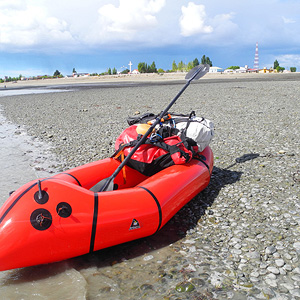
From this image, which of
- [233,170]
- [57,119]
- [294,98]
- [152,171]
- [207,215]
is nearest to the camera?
[207,215]

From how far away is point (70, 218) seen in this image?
10.3ft

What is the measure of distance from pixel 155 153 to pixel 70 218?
175 cm

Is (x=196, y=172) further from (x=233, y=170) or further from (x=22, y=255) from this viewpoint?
(x=22, y=255)

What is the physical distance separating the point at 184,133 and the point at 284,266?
2255 mm

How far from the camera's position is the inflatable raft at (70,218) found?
2.98 metres

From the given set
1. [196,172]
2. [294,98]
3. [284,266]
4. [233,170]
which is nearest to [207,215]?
[196,172]

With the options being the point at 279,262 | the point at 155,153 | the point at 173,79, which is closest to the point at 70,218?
the point at 155,153

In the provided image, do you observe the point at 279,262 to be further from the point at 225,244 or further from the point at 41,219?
the point at 41,219

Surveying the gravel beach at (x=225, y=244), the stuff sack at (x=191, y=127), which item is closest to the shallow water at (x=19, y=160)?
the gravel beach at (x=225, y=244)

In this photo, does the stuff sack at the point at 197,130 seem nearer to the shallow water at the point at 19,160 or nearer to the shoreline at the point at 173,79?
the shallow water at the point at 19,160

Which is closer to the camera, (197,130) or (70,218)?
(70,218)

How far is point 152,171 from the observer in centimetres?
457

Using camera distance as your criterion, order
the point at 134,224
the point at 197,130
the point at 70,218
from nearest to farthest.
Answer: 1. the point at 70,218
2. the point at 134,224
3. the point at 197,130

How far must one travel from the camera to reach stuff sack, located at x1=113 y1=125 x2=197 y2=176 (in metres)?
4.43
